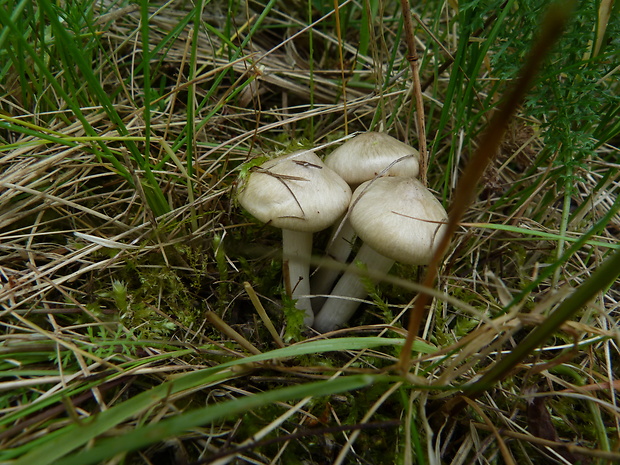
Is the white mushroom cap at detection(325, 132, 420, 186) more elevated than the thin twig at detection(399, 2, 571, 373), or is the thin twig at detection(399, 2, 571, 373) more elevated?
the thin twig at detection(399, 2, 571, 373)

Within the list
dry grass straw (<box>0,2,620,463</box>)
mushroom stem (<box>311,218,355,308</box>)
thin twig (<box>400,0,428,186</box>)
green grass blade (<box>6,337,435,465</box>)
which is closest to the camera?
green grass blade (<box>6,337,435,465</box>)

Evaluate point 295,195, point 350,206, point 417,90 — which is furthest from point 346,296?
point 417,90

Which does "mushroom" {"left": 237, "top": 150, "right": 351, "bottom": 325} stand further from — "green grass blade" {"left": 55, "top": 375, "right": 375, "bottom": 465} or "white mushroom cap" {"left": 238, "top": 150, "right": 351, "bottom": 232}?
"green grass blade" {"left": 55, "top": 375, "right": 375, "bottom": 465}

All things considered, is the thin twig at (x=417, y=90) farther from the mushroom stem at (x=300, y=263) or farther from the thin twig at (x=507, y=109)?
the thin twig at (x=507, y=109)

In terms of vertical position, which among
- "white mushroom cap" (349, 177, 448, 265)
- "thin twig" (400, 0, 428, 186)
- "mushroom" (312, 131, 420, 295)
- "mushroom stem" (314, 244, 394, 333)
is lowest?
"mushroom stem" (314, 244, 394, 333)

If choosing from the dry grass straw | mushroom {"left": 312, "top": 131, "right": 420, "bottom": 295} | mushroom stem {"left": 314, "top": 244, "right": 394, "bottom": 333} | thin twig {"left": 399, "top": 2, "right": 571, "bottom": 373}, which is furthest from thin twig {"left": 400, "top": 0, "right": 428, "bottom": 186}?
thin twig {"left": 399, "top": 2, "right": 571, "bottom": 373}

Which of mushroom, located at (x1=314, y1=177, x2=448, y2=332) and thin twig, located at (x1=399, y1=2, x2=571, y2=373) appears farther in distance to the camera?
mushroom, located at (x1=314, y1=177, x2=448, y2=332)

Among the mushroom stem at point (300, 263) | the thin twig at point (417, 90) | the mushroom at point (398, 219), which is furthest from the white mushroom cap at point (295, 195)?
the thin twig at point (417, 90)
